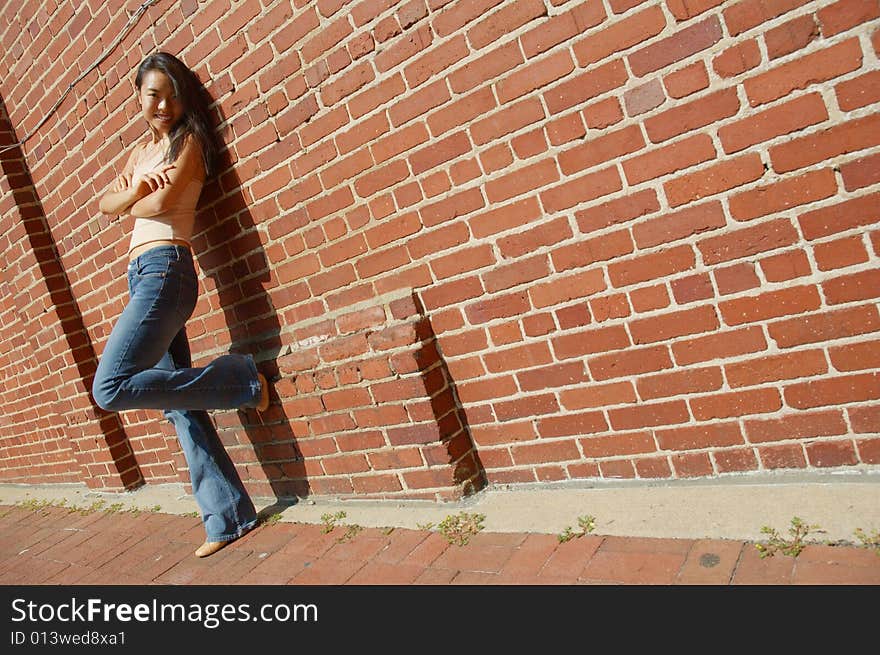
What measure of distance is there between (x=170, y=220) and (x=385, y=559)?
5.56 feet

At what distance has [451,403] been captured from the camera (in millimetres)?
2646

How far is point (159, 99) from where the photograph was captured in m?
2.87

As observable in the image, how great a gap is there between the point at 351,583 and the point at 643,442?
1.09 m

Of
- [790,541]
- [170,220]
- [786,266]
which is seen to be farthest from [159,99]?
[790,541]

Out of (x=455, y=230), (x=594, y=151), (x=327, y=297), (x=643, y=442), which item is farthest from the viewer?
(x=327, y=297)

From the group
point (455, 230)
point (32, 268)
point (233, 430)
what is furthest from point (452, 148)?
point (32, 268)

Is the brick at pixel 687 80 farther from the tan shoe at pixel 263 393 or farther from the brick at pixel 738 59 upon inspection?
the tan shoe at pixel 263 393

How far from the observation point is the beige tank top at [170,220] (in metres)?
2.91

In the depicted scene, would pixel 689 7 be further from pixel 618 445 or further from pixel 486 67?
pixel 618 445

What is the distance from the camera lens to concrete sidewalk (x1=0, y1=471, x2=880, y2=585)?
177 cm

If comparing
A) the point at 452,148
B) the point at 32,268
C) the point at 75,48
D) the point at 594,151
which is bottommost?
the point at 594,151

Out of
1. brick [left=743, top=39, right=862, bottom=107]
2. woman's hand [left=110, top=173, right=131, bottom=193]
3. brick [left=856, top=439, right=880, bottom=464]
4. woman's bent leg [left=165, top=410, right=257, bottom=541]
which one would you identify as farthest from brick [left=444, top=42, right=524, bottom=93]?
woman's bent leg [left=165, top=410, right=257, bottom=541]

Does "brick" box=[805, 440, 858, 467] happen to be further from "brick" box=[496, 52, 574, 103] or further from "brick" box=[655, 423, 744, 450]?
"brick" box=[496, 52, 574, 103]

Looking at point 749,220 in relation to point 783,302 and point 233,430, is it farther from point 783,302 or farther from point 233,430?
point 233,430
